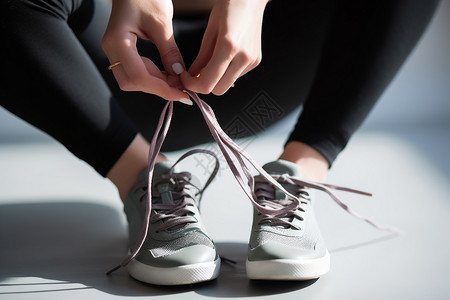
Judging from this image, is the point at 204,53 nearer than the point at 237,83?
Yes

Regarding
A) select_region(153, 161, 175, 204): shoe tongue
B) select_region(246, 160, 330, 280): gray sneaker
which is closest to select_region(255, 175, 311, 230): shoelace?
select_region(246, 160, 330, 280): gray sneaker

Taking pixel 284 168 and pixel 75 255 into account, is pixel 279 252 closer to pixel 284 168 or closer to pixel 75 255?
pixel 284 168

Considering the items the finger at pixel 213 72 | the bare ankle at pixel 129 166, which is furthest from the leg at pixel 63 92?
the finger at pixel 213 72

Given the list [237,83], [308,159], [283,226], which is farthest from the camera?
[237,83]

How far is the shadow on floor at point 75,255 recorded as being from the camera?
66 cm

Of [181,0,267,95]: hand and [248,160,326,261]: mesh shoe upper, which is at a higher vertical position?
[181,0,267,95]: hand

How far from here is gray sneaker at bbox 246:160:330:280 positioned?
2.11 feet

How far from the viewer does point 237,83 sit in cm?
97

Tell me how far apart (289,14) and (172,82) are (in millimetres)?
375

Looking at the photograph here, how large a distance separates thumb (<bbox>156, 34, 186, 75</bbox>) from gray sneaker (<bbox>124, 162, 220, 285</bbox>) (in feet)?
0.56

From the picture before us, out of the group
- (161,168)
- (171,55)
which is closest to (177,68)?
(171,55)

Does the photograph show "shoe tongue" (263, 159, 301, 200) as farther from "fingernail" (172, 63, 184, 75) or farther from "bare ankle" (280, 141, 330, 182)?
"fingernail" (172, 63, 184, 75)

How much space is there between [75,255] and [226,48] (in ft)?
1.18

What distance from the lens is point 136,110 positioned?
1005 mm
